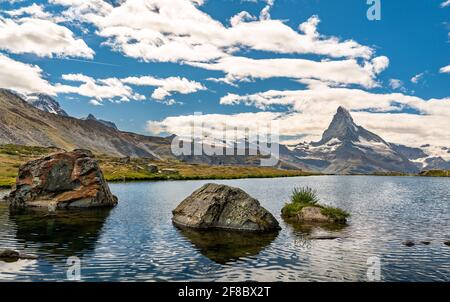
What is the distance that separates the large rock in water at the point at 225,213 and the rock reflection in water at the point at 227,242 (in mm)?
2038

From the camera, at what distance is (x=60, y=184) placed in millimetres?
75375

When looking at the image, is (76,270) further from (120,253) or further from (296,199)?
(296,199)

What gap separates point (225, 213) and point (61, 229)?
66.9 ft

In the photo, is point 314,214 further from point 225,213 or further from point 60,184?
point 60,184

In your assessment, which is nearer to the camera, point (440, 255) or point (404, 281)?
point (404, 281)

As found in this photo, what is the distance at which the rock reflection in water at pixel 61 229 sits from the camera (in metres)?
→ 39.8

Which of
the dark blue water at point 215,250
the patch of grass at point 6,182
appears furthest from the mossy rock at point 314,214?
the patch of grass at point 6,182

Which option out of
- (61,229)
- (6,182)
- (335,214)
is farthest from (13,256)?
(6,182)

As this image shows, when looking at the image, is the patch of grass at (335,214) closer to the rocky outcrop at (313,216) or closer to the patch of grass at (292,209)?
the rocky outcrop at (313,216)

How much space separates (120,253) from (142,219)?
2341 cm

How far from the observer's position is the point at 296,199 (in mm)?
67625
